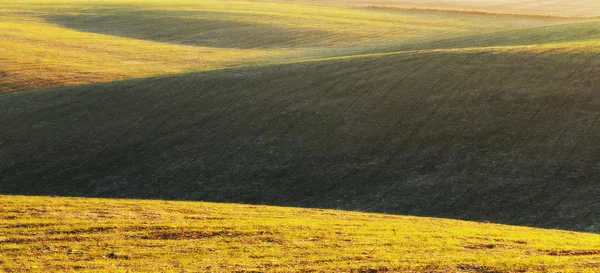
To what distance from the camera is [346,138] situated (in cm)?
3083

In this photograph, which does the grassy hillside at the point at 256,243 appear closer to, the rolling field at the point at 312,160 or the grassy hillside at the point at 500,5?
the rolling field at the point at 312,160

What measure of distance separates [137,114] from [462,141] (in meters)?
16.0

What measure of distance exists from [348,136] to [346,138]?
0.65ft

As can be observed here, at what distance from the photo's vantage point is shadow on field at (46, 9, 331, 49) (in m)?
65.5

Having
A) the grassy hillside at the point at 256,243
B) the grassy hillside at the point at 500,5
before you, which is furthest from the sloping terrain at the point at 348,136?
the grassy hillside at the point at 500,5

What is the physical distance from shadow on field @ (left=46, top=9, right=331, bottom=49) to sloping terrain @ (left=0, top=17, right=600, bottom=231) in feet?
79.1

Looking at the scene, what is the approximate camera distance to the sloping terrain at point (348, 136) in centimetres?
2517

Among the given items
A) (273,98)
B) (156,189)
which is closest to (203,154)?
(156,189)

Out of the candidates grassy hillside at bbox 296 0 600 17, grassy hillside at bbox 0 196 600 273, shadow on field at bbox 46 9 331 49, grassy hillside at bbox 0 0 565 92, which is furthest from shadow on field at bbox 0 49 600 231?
grassy hillside at bbox 296 0 600 17

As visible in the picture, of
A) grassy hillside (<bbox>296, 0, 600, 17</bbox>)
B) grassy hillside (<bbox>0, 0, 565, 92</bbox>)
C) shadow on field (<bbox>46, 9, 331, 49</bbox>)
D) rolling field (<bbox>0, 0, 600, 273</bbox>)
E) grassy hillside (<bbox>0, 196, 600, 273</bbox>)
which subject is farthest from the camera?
grassy hillside (<bbox>296, 0, 600, 17</bbox>)

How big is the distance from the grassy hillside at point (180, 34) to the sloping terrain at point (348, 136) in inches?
414

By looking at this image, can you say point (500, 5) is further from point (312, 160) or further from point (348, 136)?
point (312, 160)

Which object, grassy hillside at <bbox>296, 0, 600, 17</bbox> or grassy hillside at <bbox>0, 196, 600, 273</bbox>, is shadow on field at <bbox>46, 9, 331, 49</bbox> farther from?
grassy hillside at <bbox>0, 196, 600, 273</bbox>

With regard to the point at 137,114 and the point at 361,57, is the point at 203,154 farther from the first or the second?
the point at 361,57
